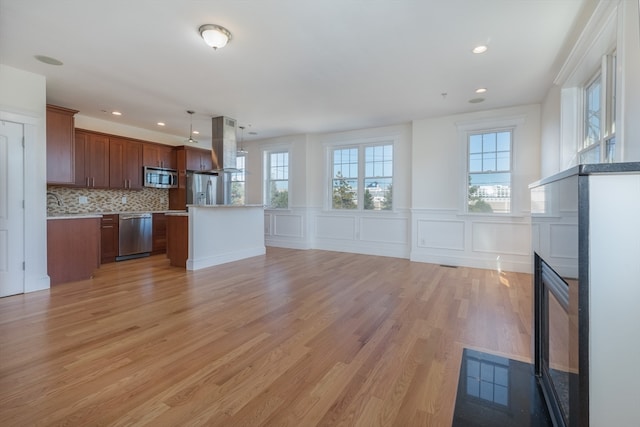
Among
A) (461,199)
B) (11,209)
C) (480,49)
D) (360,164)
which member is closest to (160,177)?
(11,209)

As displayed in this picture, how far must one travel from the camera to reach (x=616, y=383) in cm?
87

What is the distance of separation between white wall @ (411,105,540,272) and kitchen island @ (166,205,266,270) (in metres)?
3.35

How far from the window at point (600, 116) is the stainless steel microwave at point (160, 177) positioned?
7.22 metres

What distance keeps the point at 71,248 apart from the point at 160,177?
9.40ft

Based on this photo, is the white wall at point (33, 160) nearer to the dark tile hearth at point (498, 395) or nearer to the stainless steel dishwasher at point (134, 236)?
the stainless steel dishwasher at point (134, 236)

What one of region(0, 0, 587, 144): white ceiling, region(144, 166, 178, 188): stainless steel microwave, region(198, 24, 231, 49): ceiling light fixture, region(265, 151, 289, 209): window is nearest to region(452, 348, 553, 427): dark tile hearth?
region(0, 0, 587, 144): white ceiling

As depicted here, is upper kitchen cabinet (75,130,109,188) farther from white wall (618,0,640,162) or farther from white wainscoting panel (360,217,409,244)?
white wall (618,0,640,162)

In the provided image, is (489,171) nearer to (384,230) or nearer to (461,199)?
(461,199)

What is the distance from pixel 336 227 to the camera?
686 centimetres

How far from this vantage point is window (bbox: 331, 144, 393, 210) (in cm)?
629

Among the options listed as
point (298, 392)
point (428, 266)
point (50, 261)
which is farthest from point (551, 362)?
point (50, 261)

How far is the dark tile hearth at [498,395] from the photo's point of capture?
1.48 metres

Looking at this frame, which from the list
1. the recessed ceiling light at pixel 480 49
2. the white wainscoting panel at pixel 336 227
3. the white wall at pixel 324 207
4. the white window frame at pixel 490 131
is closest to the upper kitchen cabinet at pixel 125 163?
the white wall at pixel 324 207

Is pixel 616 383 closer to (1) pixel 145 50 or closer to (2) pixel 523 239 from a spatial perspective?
(1) pixel 145 50
